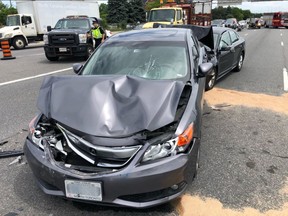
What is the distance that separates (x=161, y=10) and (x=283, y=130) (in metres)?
15.2

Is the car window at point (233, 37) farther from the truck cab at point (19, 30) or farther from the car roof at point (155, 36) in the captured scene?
the truck cab at point (19, 30)

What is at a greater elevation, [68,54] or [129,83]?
[129,83]

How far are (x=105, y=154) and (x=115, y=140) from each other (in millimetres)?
155

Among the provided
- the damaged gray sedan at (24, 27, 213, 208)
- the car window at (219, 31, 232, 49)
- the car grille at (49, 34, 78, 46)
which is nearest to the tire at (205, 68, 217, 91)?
the car window at (219, 31, 232, 49)

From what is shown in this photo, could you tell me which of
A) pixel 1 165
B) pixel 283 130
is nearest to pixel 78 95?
pixel 1 165

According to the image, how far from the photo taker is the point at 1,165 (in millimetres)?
4219

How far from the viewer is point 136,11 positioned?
66.2m

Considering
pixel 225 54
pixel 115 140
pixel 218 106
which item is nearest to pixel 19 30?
pixel 225 54

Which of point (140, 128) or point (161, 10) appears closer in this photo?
point (140, 128)

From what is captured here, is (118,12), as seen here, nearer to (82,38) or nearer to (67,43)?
(82,38)

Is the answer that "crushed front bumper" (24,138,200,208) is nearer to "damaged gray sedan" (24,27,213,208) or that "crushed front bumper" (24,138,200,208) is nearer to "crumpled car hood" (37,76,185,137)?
"damaged gray sedan" (24,27,213,208)

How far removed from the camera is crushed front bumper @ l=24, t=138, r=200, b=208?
2732 millimetres

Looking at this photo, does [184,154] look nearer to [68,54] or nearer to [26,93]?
[26,93]

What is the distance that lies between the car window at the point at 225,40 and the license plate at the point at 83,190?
21.9 ft
